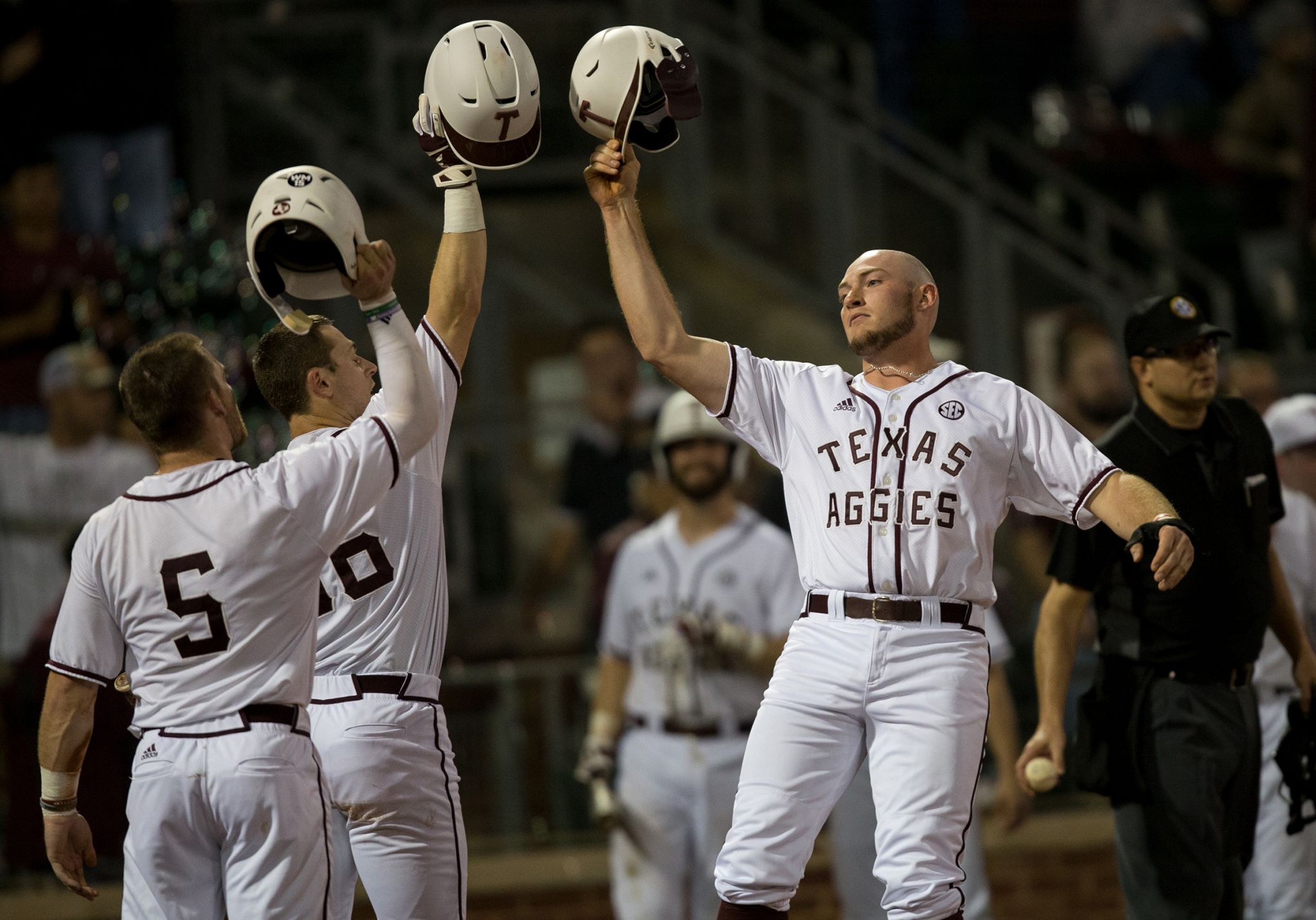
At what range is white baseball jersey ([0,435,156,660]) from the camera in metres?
7.13

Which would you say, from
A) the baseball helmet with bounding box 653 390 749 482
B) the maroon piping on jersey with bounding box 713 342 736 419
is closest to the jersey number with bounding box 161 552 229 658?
the maroon piping on jersey with bounding box 713 342 736 419

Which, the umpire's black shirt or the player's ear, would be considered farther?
the umpire's black shirt

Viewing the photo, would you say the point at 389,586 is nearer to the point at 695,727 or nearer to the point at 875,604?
the point at 875,604

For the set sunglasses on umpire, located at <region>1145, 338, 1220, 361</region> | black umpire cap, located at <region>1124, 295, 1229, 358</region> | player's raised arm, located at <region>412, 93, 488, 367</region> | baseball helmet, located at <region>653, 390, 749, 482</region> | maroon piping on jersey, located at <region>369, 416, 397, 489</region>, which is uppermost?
player's raised arm, located at <region>412, 93, 488, 367</region>

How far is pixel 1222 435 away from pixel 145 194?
654cm

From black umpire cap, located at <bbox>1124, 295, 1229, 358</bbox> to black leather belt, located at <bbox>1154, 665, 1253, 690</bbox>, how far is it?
0.95 metres

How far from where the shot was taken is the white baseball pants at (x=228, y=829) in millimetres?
3480

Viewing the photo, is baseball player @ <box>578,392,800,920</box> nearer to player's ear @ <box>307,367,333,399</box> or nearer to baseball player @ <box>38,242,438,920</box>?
player's ear @ <box>307,367,333,399</box>

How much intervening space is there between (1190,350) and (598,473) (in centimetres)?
384

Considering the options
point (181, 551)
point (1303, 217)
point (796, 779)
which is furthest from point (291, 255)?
point (1303, 217)

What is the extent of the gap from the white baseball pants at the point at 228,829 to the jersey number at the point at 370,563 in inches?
22.4

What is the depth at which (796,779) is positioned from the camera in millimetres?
3980

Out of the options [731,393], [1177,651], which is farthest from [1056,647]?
[731,393]

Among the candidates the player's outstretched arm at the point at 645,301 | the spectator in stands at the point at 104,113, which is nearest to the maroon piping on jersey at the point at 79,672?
the player's outstretched arm at the point at 645,301
